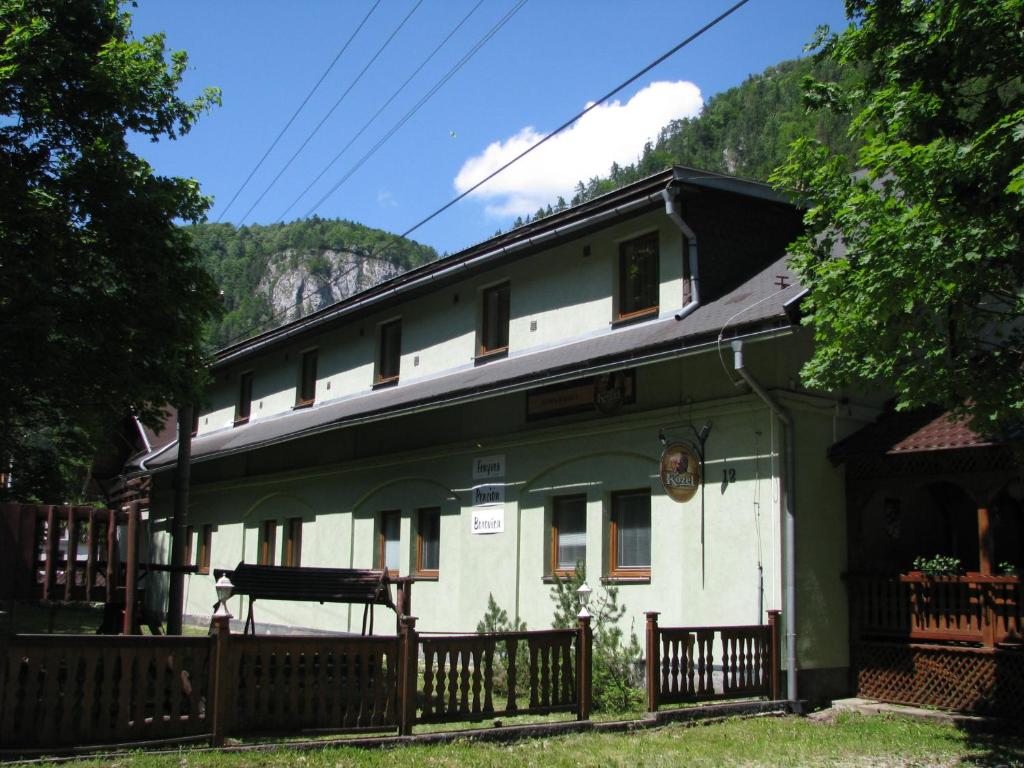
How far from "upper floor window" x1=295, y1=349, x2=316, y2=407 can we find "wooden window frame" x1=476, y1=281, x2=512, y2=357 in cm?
689

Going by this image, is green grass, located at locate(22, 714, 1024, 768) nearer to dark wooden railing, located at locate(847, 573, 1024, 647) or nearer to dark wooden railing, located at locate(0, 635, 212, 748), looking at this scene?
dark wooden railing, located at locate(0, 635, 212, 748)

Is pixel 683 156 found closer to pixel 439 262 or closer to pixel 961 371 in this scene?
pixel 439 262

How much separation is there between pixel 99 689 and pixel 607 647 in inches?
284

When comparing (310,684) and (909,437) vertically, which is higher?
(909,437)

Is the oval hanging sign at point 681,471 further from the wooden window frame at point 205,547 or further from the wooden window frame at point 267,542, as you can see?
the wooden window frame at point 205,547

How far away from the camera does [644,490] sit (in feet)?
47.7

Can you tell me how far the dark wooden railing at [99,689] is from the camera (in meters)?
8.00

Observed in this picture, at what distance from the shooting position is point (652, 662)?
1107 cm

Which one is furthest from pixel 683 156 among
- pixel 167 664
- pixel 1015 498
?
pixel 167 664

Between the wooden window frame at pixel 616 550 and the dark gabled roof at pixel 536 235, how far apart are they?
4067 millimetres

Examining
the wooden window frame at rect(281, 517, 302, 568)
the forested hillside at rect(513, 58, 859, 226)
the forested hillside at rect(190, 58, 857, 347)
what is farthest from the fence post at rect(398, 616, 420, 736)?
the forested hillside at rect(513, 58, 859, 226)

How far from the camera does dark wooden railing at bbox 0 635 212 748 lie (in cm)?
800

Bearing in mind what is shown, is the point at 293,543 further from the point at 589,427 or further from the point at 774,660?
the point at 774,660

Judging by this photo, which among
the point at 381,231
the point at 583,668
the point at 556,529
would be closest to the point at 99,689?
the point at 583,668
